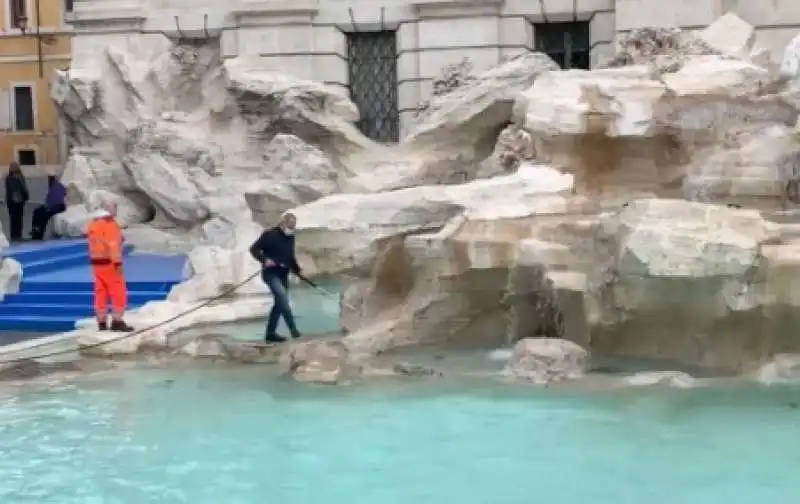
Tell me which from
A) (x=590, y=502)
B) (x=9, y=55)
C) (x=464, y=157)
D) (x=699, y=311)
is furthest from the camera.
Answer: (x=9, y=55)

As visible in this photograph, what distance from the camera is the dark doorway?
52.4 feet

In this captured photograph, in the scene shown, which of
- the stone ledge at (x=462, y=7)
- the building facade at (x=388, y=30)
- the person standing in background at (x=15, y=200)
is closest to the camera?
the building facade at (x=388, y=30)

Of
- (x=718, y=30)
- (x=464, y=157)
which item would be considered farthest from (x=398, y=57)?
(x=718, y=30)

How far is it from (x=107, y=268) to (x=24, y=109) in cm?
2064

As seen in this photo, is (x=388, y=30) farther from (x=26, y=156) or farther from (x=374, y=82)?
(x=26, y=156)

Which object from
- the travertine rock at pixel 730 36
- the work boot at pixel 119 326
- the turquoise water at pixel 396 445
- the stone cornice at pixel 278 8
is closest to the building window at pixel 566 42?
the travertine rock at pixel 730 36

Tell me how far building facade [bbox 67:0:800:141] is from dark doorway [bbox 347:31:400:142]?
1cm

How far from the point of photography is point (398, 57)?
51.5 ft

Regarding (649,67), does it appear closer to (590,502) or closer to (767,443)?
(767,443)

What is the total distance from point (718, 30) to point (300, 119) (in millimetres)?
4942

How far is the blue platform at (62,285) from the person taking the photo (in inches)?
463

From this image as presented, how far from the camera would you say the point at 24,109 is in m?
29.6

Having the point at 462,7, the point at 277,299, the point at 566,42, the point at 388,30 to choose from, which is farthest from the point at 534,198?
the point at 388,30

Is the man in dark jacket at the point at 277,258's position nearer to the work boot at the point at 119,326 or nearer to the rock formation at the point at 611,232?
the rock formation at the point at 611,232
